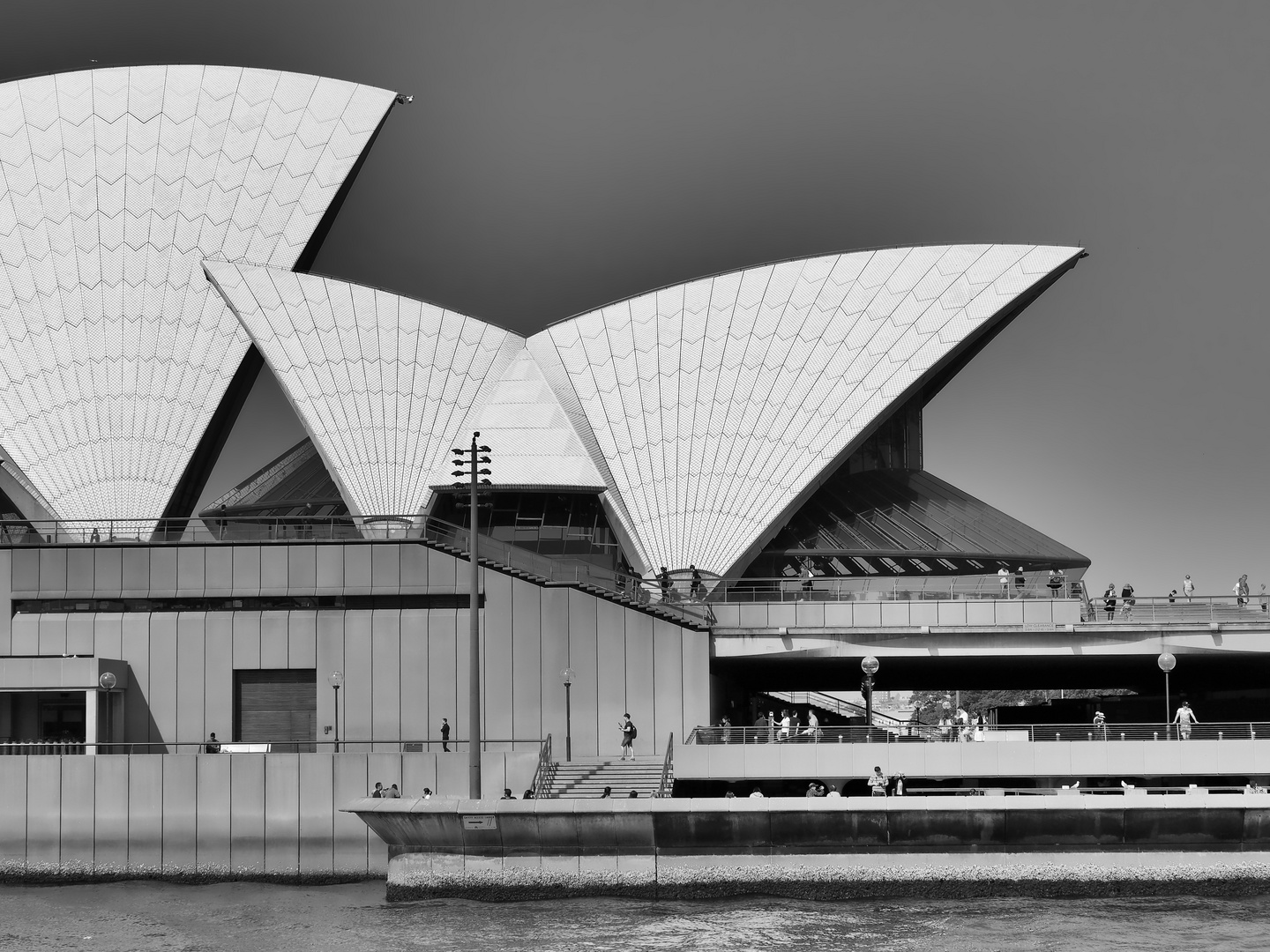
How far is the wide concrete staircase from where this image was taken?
3869 centimetres

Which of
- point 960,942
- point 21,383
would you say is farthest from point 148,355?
point 960,942

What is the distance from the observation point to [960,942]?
2942 cm

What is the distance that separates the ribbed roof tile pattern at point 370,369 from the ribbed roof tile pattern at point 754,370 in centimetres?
368

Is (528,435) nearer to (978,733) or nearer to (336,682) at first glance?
(336,682)

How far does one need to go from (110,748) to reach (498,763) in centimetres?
968

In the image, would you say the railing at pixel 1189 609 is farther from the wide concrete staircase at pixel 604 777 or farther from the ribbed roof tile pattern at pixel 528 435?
the ribbed roof tile pattern at pixel 528 435

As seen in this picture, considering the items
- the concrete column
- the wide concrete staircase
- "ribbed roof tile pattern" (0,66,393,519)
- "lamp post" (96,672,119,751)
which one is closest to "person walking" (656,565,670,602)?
the wide concrete staircase

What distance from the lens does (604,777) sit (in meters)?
39.8

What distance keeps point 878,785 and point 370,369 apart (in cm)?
2583

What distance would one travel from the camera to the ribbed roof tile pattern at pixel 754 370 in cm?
5316

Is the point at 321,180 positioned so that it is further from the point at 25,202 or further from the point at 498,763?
the point at 498,763

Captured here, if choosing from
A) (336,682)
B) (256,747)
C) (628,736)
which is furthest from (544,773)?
(256,747)

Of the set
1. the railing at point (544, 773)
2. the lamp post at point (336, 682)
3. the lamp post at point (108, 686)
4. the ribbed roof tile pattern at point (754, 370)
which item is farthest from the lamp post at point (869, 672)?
the lamp post at point (108, 686)

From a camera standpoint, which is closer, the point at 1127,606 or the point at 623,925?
the point at 623,925
